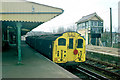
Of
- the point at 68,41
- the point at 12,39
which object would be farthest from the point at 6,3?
the point at 12,39

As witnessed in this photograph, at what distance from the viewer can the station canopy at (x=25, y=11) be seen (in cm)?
982

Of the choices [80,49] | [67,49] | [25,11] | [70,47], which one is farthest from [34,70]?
[25,11]

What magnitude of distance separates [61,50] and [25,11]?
4.04 metres

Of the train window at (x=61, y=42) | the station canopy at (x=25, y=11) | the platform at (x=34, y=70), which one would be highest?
the station canopy at (x=25, y=11)

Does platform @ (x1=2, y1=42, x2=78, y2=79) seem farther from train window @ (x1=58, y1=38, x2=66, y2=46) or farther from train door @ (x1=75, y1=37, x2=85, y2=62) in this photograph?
train door @ (x1=75, y1=37, x2=85, y2=62)

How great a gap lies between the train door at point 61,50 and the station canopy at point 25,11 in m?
2.06

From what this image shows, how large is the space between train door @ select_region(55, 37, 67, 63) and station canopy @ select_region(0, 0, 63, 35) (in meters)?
2.06

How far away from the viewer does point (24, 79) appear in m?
6.61

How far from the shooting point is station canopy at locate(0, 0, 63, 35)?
982cm

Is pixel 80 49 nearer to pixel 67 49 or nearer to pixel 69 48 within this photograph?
pixel 69 48

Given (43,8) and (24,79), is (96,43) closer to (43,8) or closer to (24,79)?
(43,8)

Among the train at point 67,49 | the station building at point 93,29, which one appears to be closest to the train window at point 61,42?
the train at point 67,49

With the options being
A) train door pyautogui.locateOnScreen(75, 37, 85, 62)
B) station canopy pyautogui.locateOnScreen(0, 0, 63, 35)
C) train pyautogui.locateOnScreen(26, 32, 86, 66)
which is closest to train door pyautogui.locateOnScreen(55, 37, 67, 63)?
train pyautogui.locateOnScreen(26, 32, 86, 66)

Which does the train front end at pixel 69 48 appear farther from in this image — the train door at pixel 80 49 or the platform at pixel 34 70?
the platform at pixel 34 70
